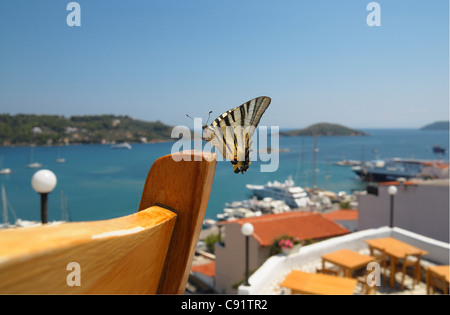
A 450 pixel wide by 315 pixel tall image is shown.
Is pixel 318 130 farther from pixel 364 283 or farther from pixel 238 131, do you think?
pixel 238 131

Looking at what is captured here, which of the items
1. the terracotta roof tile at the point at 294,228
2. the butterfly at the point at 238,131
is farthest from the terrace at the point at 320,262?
the butterfly at the point at 238,131

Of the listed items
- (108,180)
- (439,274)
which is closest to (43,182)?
(439,274)

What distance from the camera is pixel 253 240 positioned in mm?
10320

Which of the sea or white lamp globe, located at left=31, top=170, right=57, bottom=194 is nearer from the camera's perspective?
white lamp globe, located at left=31, top=170, right=57, bottom=194

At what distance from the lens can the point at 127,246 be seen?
471 mm

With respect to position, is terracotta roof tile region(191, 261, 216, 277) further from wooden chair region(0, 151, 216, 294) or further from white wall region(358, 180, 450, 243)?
wooden chair region(0, 151, 216, 294)

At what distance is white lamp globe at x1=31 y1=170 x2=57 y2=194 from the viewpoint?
175 inches

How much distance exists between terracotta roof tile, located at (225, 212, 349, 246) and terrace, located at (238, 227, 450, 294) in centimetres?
327

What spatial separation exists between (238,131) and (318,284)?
4.40m

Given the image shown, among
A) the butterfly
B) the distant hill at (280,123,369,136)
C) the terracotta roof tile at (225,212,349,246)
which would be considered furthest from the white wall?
the butterfly

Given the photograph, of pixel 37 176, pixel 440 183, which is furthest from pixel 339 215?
pixel 37 176

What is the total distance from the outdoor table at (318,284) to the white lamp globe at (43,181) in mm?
3688

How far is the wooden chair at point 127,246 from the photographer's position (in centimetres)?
34
